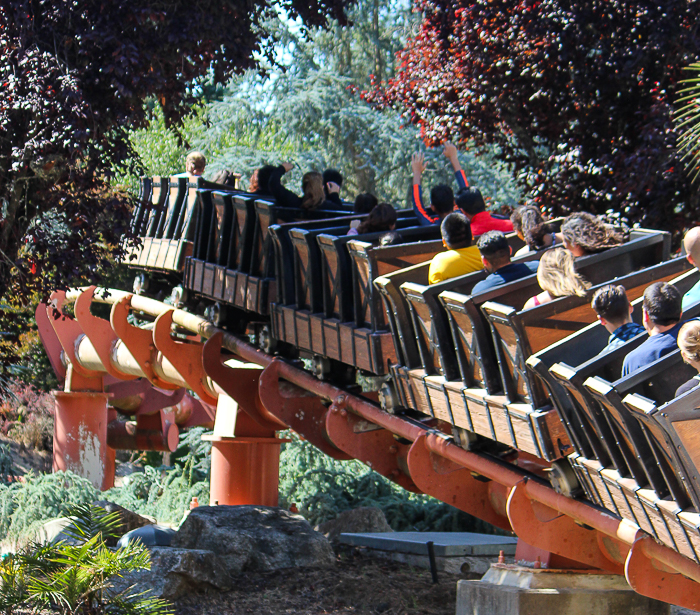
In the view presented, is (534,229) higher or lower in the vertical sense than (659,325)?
higher

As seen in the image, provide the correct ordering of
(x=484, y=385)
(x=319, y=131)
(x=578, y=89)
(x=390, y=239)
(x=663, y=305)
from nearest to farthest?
(x=663, y=305)
(x=484, y=385)
(x=390, y=239)
(x=578, y=89)
(x=319, y=131)

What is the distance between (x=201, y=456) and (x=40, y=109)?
28.9 ft

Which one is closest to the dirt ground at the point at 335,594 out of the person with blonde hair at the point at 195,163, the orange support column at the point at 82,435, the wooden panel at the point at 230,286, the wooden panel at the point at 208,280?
the wooden panel at the point at 230,286

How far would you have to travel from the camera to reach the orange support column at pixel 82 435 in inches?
476

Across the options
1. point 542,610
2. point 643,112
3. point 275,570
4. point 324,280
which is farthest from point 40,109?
point 643,112

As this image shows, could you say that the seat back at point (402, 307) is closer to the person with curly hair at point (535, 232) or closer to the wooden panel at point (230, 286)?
the person with curly hair at point (535, 232)

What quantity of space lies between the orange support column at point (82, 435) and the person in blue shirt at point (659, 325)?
32.3 ft

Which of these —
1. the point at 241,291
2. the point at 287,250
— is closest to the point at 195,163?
the point at 241,291

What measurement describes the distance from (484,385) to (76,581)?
8.62 ft

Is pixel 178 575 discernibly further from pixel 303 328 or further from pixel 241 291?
pixel 241 291

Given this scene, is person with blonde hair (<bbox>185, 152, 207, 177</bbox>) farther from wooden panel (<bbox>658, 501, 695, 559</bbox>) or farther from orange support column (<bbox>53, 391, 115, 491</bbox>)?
wooden panel (<bbox>658, 501, 695, 559</bbox>)

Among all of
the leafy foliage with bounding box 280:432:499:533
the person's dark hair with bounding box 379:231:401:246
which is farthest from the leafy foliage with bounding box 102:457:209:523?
the person's dark hair with bounding box 379:231:401:246

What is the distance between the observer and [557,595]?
477cm

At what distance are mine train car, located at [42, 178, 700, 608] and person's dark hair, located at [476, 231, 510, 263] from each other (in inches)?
7.4
